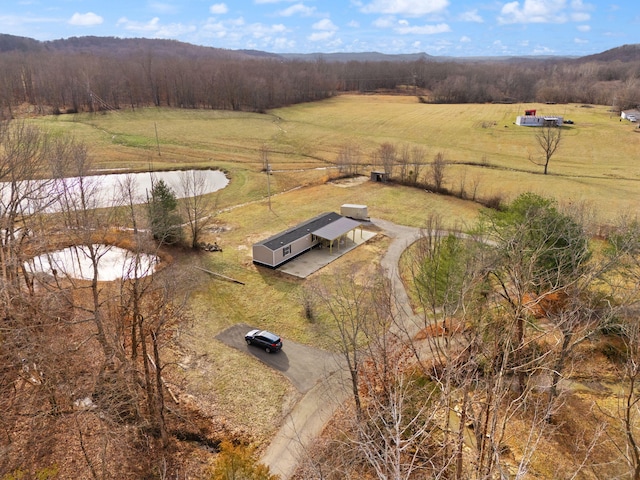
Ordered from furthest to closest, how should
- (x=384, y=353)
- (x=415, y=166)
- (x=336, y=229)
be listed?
(x=415, y=166), (x=336, y=229), (x=384, y=353)

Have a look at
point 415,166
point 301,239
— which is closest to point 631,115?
point 415,166

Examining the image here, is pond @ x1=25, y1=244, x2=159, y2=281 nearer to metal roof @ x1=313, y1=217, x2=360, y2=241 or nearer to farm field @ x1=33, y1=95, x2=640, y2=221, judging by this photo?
metal roof @ x1=313, y1=217, x2=360, y2=241

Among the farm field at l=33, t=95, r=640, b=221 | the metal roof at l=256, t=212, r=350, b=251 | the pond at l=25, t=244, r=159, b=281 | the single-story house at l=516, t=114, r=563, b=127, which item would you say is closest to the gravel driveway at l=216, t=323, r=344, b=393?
the metal roof at l=256, t=212, r=350, b=251

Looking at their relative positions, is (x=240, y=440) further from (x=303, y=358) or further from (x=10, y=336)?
A: (x=10, y=336)

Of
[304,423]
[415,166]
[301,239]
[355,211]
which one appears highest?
[415,166]

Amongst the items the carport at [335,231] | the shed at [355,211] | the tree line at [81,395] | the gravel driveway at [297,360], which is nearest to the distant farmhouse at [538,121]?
the shed at [355,211]

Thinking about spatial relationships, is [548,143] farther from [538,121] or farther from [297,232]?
[297,232]

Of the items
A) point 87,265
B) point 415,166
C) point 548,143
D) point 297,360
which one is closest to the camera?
point 297,360

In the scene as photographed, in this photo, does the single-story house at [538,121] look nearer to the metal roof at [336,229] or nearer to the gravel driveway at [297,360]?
the metal roof at [336,229]
